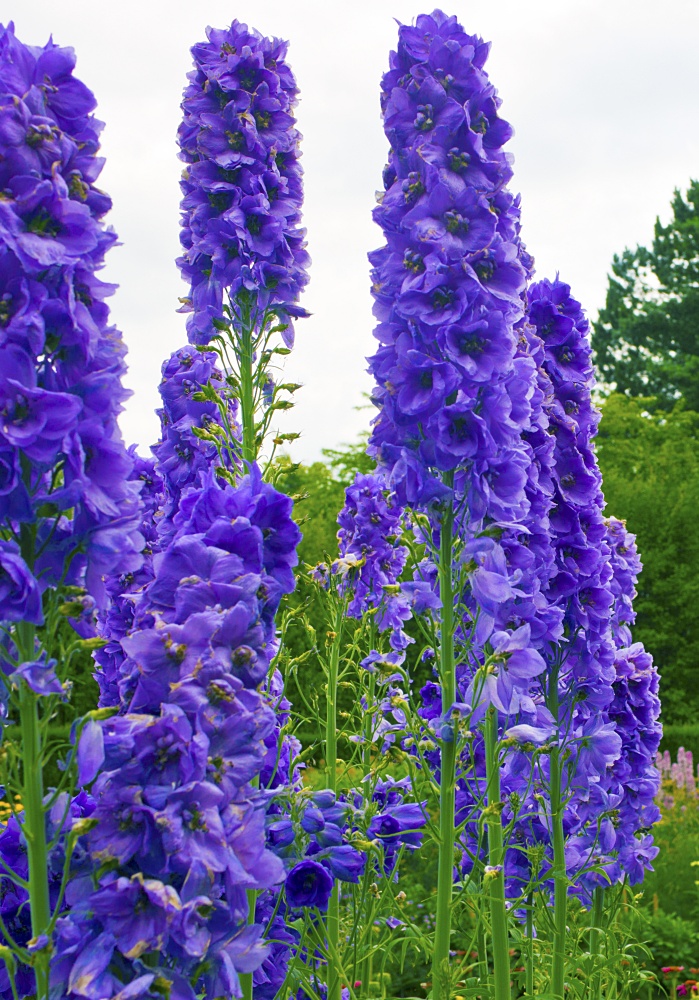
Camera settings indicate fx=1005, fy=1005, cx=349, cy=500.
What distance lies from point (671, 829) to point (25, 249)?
8.50 m

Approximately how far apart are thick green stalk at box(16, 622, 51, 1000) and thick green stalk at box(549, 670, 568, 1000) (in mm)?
2078

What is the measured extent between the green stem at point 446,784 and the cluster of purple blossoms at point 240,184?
1304 mm

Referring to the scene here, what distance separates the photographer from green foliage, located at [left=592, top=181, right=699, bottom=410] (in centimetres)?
2597

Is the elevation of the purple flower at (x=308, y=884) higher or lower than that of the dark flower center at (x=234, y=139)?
lower

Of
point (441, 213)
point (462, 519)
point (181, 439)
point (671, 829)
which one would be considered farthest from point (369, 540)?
point (671, 829)

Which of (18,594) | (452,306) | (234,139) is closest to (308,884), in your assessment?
(18,594)

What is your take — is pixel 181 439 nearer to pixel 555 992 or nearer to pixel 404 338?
pixel 404 338

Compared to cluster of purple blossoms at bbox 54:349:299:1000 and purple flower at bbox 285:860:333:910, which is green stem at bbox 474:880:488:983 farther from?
cluster of purple blossoms at bbox 54:349:299:1000

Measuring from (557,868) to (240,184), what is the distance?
2.69m

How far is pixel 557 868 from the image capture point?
11.6ft

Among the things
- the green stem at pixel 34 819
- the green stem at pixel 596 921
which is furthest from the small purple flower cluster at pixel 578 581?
the green stem at pixel 34 819

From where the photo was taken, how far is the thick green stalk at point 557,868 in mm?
3494

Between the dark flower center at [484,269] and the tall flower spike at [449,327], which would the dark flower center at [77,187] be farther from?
the dark flower center at [484,269]

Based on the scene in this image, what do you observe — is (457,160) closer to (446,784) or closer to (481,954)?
(446,784)
